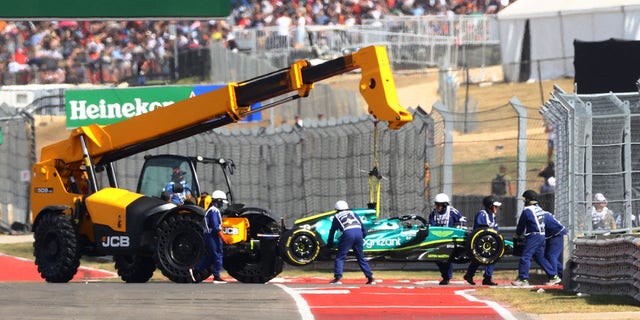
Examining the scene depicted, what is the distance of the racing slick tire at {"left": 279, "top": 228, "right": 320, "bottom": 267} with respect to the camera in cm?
2134

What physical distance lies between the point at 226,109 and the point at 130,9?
6.31 metres

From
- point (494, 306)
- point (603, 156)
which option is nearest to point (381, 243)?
point (603, 156)

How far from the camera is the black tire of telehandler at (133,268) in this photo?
23.5 m

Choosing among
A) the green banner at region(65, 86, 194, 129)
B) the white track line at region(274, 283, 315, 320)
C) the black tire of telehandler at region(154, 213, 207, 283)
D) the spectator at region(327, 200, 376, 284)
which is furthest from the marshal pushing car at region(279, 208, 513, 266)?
the green banner at region(65, 86, 194, 129)

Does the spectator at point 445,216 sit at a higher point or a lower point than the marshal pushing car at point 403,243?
higher

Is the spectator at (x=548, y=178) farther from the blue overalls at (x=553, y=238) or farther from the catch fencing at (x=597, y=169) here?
the catch fencing at (x=597, y=169)

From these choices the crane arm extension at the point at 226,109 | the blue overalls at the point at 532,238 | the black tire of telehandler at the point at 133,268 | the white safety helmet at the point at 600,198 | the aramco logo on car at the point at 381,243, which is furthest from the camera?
the black tire of telehandler at the point at 133,268

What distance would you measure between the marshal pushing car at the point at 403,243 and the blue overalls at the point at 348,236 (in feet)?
0.73

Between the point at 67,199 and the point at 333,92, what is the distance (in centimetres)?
1629

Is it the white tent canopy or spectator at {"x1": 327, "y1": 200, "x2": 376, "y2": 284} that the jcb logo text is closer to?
spectator at {"x1": 327, "y1": 200, "x2": 376, "y2": 284}

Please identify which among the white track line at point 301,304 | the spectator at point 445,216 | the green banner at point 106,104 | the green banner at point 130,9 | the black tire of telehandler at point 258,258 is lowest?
the white track line at point 301,304

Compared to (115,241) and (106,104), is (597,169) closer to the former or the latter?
(115,241)

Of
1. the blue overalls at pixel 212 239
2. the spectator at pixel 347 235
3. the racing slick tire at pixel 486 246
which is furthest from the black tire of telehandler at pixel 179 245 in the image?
the racing slick tire at pixel 486 246

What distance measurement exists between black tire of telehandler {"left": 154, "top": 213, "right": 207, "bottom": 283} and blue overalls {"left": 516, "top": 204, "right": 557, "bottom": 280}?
433 cm
